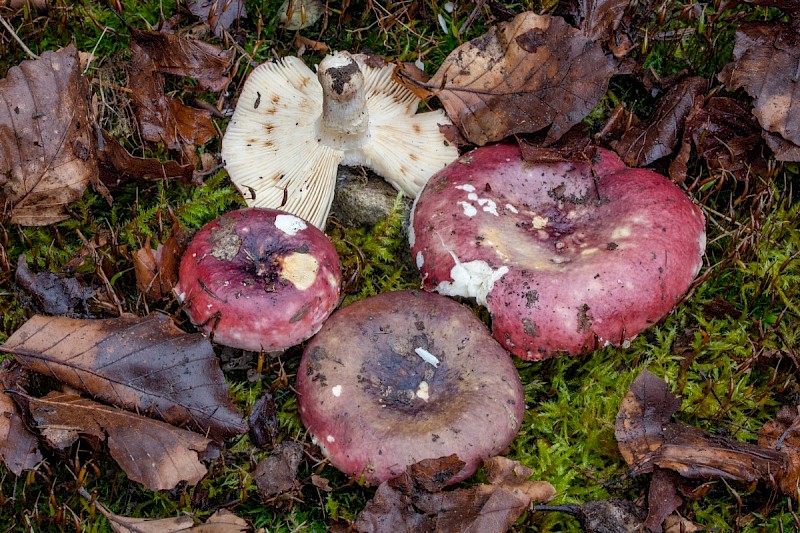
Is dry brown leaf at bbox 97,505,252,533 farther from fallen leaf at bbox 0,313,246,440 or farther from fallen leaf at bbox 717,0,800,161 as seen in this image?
fallen leaf at bbox 717,0,800,161

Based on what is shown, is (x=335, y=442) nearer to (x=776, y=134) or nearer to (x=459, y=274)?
(x=459, y=274)

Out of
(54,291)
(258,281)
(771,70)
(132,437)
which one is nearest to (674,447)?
(258,281)

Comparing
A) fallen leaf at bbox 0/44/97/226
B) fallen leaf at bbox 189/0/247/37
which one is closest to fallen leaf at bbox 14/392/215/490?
fallen leaf at bbox 0/44/97/226

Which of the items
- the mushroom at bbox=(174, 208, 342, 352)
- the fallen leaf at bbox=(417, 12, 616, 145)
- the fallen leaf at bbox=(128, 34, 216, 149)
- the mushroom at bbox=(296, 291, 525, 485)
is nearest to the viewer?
the mushroom at bbox=(296, 291, 525, 485)

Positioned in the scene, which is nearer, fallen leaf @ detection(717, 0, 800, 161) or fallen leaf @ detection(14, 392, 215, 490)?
fallen leaf @ detection(14, 392, 215, 490)

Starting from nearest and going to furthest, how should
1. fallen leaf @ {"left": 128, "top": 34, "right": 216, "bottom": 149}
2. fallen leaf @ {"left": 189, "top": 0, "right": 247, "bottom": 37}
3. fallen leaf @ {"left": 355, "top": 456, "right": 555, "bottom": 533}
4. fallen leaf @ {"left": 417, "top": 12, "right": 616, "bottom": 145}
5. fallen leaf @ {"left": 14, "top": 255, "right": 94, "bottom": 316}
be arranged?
fallen leaf @ {"left": 355, "top": 456, "right": 555, "bottom": 533}, fallen leaf @ {"left": 14, "top": 255, "right": 94, "bottom": 316}, fallen leaf @ {"left": 417, "top": 12, "right": 616, "bottom": 145}, fallen leaf @ {"left": 128, "top": 34, "right": 216, "bottom": 149}, fallen leaf @ {"left": 189, "top": 0, "right": 247, "bottom": 37}

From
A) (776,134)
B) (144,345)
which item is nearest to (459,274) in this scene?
(144,345)

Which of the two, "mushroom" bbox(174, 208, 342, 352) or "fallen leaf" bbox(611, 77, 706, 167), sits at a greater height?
"fallen leaf" bbox(611, 77, 706, 167)
